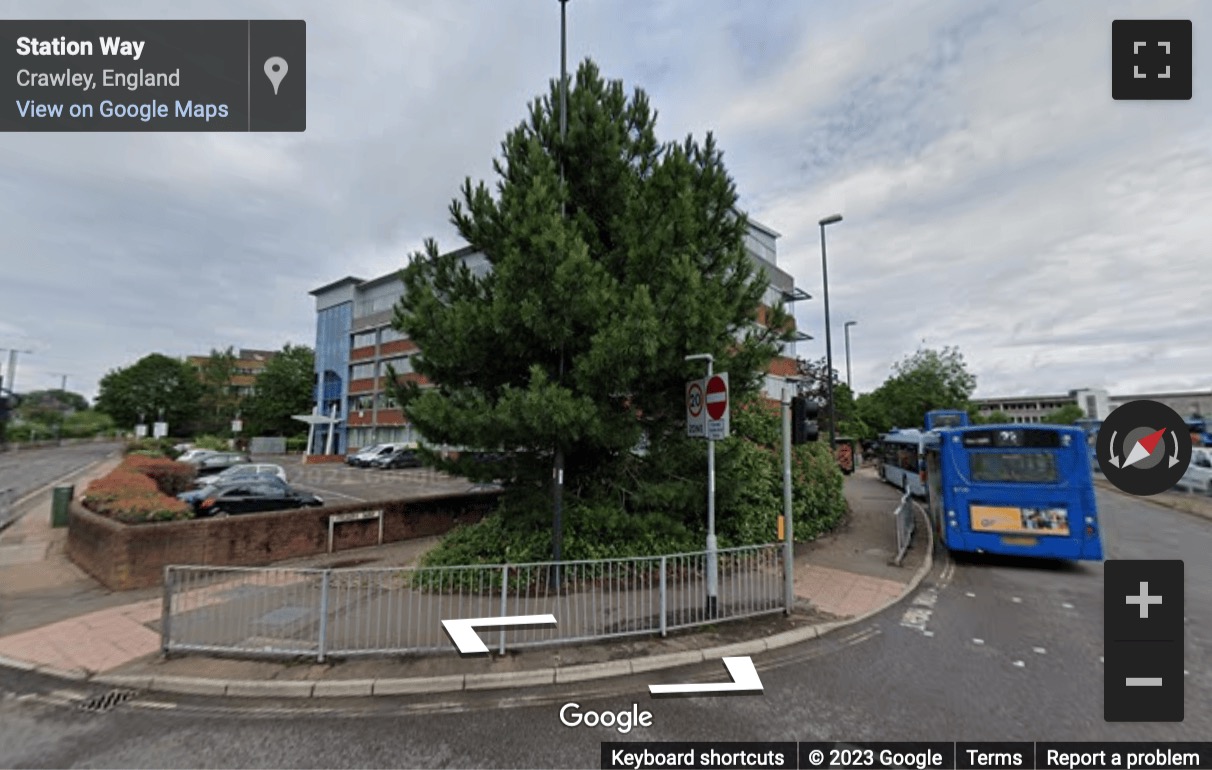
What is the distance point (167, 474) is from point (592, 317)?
19854 mm

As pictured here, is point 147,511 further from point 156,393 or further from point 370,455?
point 156,393

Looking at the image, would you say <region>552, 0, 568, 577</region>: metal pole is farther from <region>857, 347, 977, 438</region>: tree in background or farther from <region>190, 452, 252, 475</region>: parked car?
<region>857, 347, 977, 438</region>: tree in background

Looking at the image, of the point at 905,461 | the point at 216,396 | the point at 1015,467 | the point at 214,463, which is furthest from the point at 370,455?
the point at 216,396

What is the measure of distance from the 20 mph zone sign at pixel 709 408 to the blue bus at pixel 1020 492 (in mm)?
6439

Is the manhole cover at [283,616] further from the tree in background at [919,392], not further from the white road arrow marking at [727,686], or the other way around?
the tree in background at [919,392]

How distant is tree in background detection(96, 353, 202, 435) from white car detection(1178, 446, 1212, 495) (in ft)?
308

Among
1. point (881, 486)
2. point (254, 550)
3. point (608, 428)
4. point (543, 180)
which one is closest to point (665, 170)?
point (543, 180)

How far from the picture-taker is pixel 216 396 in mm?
73375

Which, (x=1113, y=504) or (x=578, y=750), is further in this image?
(x=1113, y=504)

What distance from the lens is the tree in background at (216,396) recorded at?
237 feet

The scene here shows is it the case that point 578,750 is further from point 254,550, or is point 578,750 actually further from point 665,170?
point 254,550

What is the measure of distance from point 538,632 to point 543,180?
6.08m

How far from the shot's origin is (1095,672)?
5.36m

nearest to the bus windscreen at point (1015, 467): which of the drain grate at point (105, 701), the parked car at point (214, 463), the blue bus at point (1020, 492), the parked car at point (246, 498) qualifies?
the blue bus at point (1020, 492)
